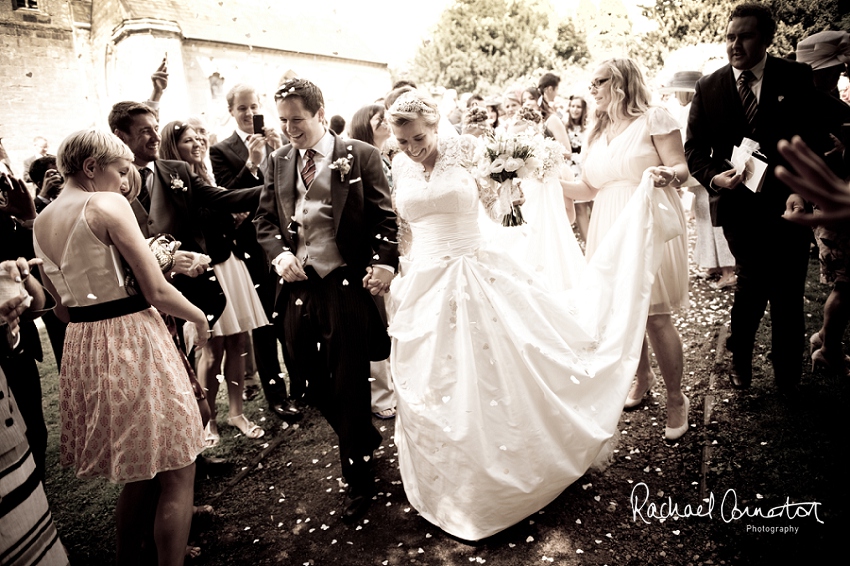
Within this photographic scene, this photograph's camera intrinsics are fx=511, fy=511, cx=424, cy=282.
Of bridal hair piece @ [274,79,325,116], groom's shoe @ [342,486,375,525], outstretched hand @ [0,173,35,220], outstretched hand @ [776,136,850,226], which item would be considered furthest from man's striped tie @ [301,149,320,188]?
Answer: outstretched hand @ [776,136,850,226]

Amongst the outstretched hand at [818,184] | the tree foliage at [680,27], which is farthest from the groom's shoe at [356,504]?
the tree foliage at [680,27]

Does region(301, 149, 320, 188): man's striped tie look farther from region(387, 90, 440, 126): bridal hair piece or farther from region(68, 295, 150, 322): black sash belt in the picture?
region(68, 295, 150, 322): black sash belt

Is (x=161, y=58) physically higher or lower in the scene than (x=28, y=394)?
higher

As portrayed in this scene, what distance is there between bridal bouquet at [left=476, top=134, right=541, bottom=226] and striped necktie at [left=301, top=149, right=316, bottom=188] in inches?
43.3

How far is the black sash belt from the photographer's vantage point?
2.46 metres

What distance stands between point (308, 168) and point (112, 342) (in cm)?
158

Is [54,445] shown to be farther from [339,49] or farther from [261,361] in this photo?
[339,49]

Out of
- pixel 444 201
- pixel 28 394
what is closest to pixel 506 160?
pixel 444 201

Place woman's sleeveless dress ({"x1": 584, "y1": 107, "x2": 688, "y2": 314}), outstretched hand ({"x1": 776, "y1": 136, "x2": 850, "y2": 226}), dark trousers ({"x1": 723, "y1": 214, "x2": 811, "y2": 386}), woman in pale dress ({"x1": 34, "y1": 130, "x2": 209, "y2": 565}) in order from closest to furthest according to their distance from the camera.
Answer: outstretched hand ({"x1": 776, "y1": 136, "x2": 850, "y2": 226}) → woman in pale dress ({"x1": 34, "y1": 130, "x2": 209, "y2": 565}) → woman's sleeveless dress ({"x1": 584, "y1": 107, "x2": 688, "y2": 314}) → dark trousers ({"x1": 723, "y1": 214, "x2": 811, "y2": 386})

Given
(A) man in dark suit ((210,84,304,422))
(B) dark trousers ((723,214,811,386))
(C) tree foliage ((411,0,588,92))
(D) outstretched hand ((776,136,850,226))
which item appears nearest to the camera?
(D) outstretched hand ((776,136,850,226))

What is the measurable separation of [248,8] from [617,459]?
32.3 meters

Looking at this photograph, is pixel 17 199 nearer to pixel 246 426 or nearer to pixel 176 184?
pixel 176 184

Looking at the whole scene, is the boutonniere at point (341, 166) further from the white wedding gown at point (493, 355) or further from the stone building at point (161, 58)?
the stone building at point (161, 58)

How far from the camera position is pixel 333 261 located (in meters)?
3.32
